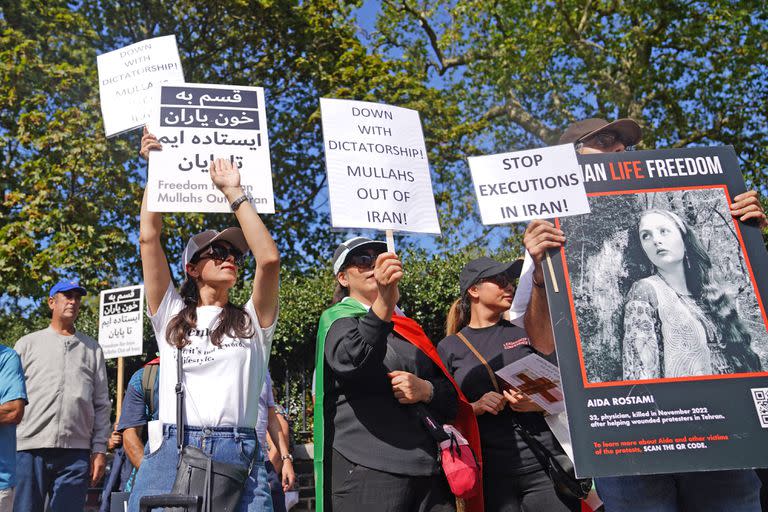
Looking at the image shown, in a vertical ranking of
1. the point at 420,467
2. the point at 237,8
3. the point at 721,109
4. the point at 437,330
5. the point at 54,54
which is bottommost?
the point at 420,467

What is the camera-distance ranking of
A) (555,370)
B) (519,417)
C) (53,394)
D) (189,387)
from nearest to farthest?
(189,387), (555,370), (519,417), (53,394)

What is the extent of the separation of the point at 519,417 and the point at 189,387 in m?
1.72

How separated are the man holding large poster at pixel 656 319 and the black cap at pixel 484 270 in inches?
35.8

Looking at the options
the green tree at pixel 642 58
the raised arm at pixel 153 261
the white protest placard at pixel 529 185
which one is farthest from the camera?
the green tree at pixel 642 58

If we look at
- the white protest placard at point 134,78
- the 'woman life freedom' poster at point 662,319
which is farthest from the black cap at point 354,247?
the white protest placard at point 134,78

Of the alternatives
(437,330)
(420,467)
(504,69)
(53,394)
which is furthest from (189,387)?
(504,69)

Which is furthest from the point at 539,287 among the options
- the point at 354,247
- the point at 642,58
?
the point at 642,58

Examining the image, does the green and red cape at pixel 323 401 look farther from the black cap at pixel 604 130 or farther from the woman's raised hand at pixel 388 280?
the black cap at pixel 604 130

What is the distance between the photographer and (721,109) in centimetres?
1568

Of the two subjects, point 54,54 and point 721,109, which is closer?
point 54,54

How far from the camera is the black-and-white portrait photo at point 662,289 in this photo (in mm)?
2910

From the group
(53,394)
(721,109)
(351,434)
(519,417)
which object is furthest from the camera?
(721,109)

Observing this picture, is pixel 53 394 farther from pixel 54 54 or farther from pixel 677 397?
pixel 54 54

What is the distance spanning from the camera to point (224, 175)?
10.6 feet
